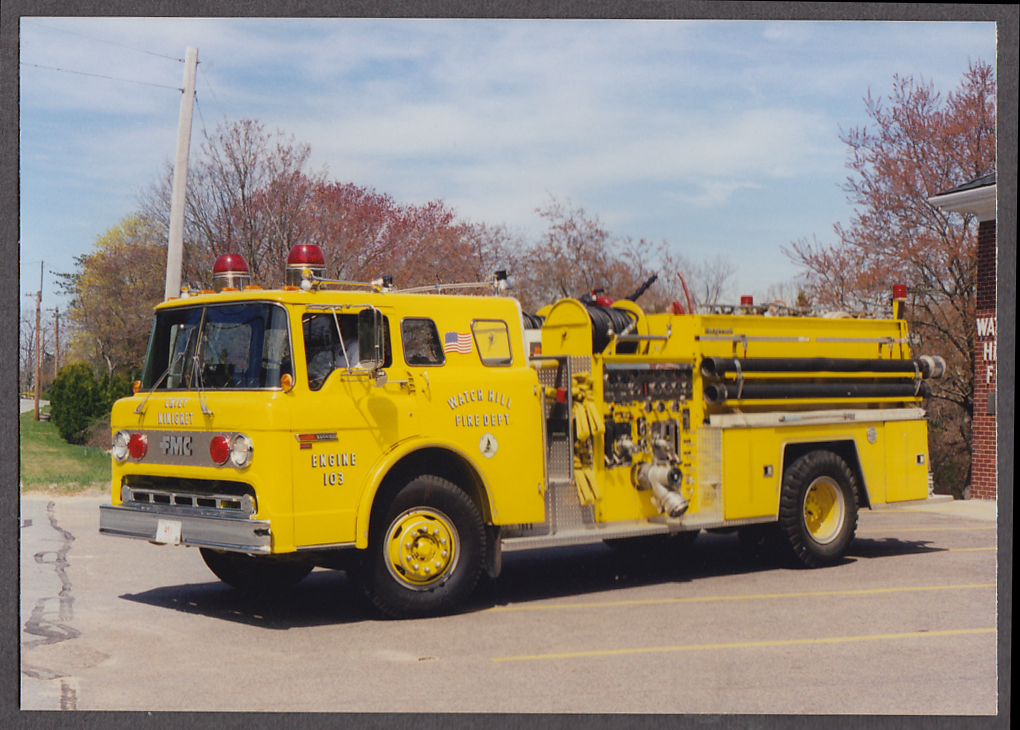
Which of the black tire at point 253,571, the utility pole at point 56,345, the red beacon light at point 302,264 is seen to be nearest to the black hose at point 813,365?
the red beacon light at point 302,264

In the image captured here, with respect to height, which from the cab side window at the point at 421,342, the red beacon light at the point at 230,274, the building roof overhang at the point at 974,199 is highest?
the building roof overhang at the point at 974,199

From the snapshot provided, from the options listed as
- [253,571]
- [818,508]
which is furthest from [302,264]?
[818,508]

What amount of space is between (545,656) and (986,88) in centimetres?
1977

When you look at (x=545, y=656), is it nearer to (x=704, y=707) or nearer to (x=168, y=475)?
(x=704, y=707)

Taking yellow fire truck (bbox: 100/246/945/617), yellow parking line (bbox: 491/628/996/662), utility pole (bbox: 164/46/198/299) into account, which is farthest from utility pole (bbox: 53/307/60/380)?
yellow parking line (bbox: 491/628/996/662)

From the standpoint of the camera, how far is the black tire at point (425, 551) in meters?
7.87

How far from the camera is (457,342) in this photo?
8.62 metres

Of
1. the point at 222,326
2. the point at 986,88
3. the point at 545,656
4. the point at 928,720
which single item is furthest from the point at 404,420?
the point at 986,88

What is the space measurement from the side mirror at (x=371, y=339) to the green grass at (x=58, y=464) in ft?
34.1

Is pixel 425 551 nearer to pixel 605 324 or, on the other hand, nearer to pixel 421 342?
pixel 421 342

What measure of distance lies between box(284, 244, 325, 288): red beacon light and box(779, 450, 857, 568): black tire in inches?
205

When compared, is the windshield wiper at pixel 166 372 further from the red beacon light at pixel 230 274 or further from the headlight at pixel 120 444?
the red beacon light at pixel 230 274

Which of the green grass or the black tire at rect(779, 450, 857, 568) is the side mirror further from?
the green grass

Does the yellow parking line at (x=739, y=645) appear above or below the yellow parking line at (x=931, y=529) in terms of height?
above
